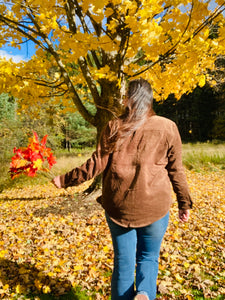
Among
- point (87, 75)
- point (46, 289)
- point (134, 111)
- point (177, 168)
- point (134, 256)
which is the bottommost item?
point (46, 289)

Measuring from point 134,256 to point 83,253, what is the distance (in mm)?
1622

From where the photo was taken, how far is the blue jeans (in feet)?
4.30

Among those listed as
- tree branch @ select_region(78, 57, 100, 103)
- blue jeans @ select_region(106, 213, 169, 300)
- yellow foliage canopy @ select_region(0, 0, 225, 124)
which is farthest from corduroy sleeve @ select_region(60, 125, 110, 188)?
tree branch @ select_region(78, 57, 100, 103)

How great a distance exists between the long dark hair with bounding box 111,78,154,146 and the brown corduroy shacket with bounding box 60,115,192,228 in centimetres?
4

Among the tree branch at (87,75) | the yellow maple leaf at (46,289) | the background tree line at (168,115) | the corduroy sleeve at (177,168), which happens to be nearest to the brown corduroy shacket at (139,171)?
the corduroy sleeve at (177,168)

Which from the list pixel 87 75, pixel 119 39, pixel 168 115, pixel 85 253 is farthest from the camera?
pixel 168 115

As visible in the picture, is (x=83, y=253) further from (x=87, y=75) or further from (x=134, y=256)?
(x=87, y=75)

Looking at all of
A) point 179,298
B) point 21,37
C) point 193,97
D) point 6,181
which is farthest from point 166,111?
point 179,298

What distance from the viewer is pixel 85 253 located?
2.75 metres

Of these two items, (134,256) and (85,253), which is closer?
(134,256)

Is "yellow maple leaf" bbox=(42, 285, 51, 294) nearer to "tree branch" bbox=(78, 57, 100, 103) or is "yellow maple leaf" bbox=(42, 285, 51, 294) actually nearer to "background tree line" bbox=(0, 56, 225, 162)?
"tree branch" bbox=(78, 57, 100, 103)

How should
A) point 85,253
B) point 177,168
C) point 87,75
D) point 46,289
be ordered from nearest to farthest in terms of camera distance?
point 177,168 < point 46,289 < point 85,253 < point 87,75

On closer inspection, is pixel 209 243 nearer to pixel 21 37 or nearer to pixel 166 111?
pixel 21 37

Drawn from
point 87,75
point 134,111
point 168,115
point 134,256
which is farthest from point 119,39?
point 168,115
